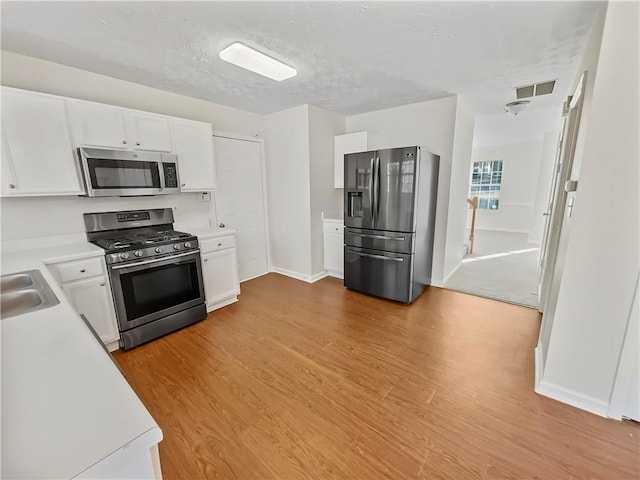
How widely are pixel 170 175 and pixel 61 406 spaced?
2585 millimetres

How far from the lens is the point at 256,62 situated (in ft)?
7.66

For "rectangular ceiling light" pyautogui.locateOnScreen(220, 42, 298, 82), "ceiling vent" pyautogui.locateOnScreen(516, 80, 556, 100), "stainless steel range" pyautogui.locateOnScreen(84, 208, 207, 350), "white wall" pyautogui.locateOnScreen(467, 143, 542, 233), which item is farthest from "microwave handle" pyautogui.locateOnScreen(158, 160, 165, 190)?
"white wall" pyautogui.locateOnScreen(467, 143, 542, 233)

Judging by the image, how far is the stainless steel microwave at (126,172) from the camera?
2.33m

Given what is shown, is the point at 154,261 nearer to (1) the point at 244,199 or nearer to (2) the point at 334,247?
(1) the point at 244,199

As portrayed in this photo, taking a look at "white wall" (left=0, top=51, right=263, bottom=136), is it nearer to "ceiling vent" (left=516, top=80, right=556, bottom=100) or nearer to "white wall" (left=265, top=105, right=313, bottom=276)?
"white wall" (left=265, top=105, right=313, bottom=276)

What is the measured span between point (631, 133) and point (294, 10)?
2035 millimetres

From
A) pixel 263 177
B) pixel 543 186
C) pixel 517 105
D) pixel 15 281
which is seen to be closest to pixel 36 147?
pixel 15 281

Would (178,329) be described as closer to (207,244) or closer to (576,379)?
(207,244)

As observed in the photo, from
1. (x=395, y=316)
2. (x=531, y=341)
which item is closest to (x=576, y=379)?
(x=531, y=341)

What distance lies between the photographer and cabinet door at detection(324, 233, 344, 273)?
4.06 meters

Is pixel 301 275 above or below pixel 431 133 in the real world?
below

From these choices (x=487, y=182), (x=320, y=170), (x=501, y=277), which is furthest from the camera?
(x=487, y=182)

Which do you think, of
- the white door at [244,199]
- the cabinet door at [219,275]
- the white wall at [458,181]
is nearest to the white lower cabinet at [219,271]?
the cabinet door at [219,275]

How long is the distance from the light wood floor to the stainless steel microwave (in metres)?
1.46
